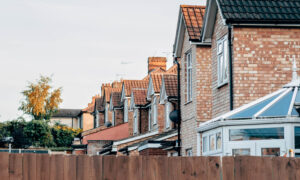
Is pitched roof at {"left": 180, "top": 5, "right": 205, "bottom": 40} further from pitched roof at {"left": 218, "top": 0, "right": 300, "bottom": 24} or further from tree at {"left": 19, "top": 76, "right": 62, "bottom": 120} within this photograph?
tree at {"left": 19, "top": 76, "right": 62, "bottom": 120}

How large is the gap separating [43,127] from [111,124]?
1022 inches

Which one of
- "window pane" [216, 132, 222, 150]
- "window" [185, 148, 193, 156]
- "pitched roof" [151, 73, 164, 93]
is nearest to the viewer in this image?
"window pane" [216, 132, 222, 150]

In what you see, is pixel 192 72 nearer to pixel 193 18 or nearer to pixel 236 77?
pixel 193 18

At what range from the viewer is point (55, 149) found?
239ft

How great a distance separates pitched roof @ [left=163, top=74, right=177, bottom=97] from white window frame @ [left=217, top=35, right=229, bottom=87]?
10.3 m

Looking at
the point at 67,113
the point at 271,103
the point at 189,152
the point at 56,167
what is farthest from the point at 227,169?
the point at 67,113

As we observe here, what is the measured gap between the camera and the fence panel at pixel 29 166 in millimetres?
8594

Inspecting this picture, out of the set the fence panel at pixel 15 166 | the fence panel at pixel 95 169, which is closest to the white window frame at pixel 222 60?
the fence panel at pixel 95 169

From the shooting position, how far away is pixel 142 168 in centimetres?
897

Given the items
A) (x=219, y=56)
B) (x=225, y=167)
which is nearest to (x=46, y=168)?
(x=225, y=167)

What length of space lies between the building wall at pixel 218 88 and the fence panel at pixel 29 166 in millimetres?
10163

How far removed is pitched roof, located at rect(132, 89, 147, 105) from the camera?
38.5 metres

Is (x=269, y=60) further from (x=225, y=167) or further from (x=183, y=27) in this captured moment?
(x=225, y=167)

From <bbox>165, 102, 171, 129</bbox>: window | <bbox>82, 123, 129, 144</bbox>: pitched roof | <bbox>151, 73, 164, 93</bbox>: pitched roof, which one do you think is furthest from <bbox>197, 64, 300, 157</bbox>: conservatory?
<bbox>82, 123, 129, 144</bbox>: pitched roof
